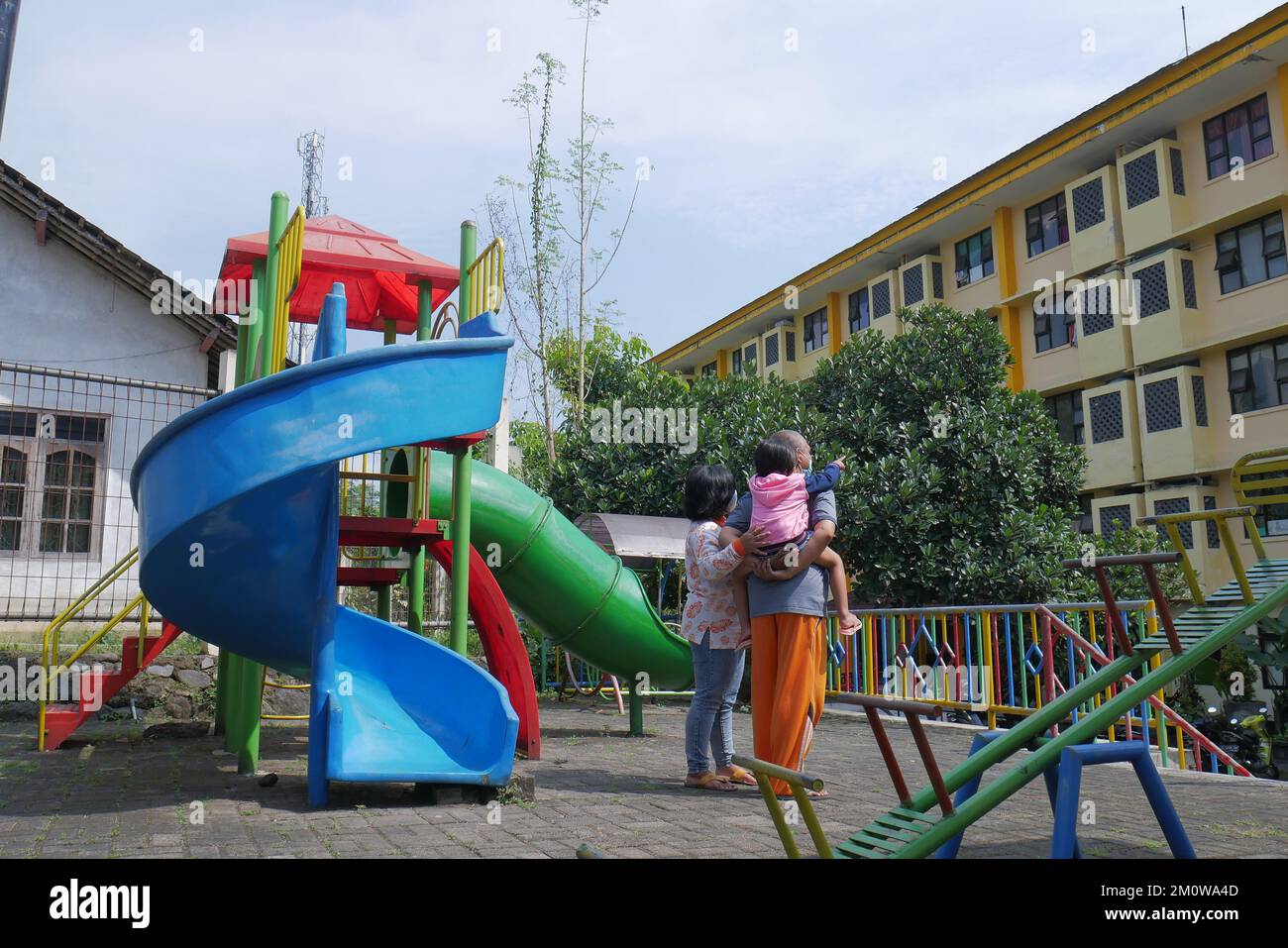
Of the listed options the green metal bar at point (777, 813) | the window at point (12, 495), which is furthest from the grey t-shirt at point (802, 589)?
the window at point (12, 495)

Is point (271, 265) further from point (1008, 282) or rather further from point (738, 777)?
point (1008, 282)

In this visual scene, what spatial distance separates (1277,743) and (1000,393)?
7752 millimetres

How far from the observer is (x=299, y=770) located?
6305mm

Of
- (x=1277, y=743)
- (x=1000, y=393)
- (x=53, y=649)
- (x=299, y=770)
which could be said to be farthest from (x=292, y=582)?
(x=1000, y=393)

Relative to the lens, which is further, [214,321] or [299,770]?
[214,321]

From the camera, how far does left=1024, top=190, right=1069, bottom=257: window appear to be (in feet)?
86.4

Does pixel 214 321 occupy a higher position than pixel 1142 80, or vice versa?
pixel 1142 80

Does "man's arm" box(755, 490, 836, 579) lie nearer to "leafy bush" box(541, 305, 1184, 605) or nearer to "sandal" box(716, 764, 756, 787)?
"sandal" box(716, 764, 756, 787)

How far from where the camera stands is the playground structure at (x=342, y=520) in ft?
15.1

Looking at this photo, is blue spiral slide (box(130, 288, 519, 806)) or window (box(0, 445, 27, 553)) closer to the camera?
blue spiral slide (box(130, 288, 519, 806))

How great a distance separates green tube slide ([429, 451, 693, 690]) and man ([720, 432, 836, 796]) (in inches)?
121

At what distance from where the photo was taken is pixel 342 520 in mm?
5789

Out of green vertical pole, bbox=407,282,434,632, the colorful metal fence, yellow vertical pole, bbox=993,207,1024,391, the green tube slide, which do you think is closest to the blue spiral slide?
green vertical pole, bbox=407,282,434,632
